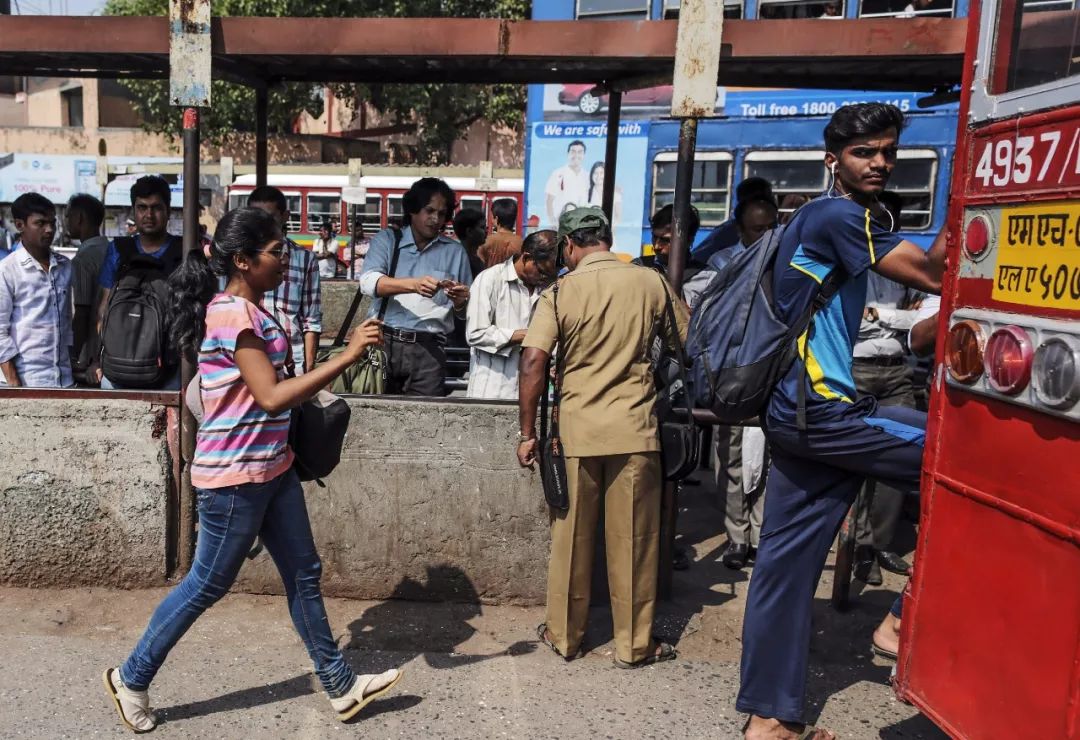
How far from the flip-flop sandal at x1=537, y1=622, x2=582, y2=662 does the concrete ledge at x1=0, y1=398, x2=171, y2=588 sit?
5.87 feet

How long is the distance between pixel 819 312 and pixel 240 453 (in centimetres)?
186

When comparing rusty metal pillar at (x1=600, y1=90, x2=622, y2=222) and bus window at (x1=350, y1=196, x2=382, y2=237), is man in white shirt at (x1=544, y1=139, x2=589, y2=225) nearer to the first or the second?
rusty metal pillar at (x1=600, y1=90, x2=622, y2=222)

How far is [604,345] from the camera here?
359cm

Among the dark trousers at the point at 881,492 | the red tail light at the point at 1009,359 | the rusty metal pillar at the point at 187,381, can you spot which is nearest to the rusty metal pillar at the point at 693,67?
the dark trousers at the point at 881,492

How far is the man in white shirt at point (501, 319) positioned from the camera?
459 centimetres

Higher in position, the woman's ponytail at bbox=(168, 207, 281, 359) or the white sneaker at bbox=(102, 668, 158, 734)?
the woman's ponytail at bbox=(168, 207, 281, 359)

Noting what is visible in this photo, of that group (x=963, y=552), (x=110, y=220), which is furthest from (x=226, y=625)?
(x=110, y=220)

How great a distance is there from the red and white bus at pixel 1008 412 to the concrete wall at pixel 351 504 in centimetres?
204

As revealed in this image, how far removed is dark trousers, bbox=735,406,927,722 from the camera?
2879 mm

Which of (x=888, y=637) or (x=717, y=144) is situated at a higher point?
(x=717, y=144)

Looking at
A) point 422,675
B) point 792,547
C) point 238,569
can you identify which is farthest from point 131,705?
point 792,547

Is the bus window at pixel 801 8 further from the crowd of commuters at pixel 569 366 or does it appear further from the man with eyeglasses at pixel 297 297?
the man with eyeglasses at pixel 297 297

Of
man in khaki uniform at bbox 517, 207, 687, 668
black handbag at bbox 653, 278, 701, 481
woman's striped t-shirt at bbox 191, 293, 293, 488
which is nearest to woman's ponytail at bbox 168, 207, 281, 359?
woman's striped t-shirt at bbox 191, 293, 293, 488

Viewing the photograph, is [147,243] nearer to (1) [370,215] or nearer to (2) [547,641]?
(2) [547,641]
